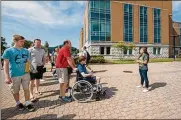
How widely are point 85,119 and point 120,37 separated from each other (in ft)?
119

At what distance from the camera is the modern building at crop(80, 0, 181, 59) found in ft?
122

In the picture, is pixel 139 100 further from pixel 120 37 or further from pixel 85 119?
pixel 120 37

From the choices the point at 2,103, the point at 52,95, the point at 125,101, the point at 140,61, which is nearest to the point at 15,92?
the point at 2,103

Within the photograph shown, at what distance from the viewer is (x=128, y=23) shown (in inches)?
1602

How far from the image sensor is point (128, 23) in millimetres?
40688

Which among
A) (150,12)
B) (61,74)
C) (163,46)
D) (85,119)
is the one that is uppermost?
(150,12)

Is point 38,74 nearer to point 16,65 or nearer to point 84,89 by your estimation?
point 16,65

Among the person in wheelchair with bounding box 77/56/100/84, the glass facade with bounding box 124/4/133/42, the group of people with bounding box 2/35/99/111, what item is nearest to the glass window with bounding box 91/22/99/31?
the glass facade with bounding box 124/4/133/42

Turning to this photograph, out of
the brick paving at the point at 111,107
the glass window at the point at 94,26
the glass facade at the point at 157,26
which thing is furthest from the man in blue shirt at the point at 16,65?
the glass facade at the point at 157,26

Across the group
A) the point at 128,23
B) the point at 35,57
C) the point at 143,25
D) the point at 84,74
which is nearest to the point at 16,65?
the point at 35,57

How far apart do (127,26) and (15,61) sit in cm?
3796

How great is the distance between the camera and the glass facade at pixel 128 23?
40406mm

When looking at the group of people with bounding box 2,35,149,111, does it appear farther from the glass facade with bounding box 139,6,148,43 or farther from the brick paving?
the glass facade with bounding box 139,6,148,43

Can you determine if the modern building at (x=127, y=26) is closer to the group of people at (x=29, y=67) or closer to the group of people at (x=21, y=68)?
the group of people at (x=29, y=67)
